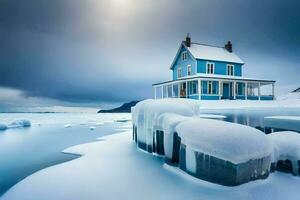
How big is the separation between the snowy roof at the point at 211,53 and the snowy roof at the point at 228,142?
47.9 ft

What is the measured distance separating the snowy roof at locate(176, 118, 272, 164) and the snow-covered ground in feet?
1.46

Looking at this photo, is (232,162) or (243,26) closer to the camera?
(232,162)

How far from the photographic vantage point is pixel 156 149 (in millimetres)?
5488

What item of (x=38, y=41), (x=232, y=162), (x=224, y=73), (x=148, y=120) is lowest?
(x=232, y=162)

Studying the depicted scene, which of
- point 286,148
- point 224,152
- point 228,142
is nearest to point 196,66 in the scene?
point 286,148

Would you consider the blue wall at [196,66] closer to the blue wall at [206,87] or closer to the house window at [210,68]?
the house window at [210,68]

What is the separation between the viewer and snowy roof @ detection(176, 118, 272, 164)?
2.93 m

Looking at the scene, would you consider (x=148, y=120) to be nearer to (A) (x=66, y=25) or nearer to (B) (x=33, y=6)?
(B) (x=33, y=6)

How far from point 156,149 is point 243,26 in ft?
62.3

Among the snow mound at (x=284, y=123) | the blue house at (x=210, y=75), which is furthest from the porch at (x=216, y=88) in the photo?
the snow mound at (x=284, y=123)

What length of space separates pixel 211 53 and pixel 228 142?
17222 millimetres

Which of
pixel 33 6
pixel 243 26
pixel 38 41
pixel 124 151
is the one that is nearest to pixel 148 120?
pixel 124 151

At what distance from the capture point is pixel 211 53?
18.9 metres

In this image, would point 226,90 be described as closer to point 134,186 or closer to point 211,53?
point 211,53
